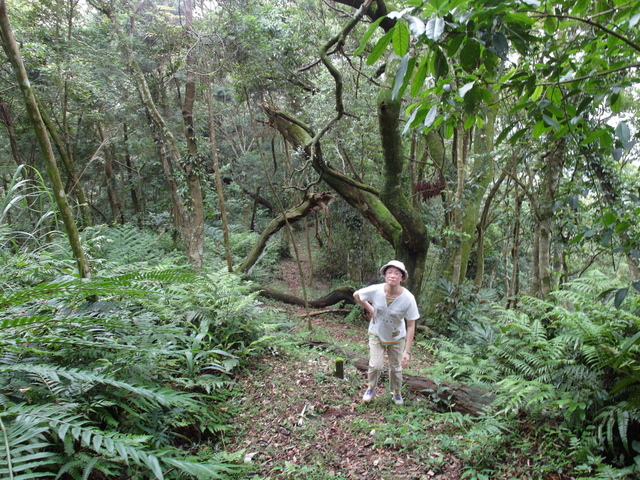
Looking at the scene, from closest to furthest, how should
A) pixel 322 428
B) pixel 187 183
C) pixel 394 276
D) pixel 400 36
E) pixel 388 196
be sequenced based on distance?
1. pixel 400 36
2. pixel 322 428
3. pixel 394 276
4. pixel 388 196
5. pixel 187 183

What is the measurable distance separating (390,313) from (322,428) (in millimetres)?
1325

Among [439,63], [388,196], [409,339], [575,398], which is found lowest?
[575,398]

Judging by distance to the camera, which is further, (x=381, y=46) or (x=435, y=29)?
(x=381, y=46)

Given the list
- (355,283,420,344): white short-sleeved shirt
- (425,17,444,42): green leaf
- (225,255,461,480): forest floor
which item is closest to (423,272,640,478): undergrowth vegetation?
(225,255,461,480): forest floor

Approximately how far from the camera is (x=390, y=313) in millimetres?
3787

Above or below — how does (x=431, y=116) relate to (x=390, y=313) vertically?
above

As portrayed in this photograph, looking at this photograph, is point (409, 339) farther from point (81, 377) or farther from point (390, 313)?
point (81, 377)

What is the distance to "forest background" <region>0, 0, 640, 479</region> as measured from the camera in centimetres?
178

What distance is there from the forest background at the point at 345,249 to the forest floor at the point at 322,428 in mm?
75

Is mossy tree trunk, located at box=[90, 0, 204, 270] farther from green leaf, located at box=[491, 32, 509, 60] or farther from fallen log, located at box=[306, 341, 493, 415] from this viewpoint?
green leaf, located at box=[491, 32, 509, 60]

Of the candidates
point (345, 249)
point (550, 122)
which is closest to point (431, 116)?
point (550, 122)

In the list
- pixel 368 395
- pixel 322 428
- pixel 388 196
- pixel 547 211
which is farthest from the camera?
pixel 388 196

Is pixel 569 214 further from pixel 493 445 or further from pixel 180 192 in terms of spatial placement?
pixel 180 192

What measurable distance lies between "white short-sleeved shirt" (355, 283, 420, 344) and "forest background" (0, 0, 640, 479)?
34.2 inches
